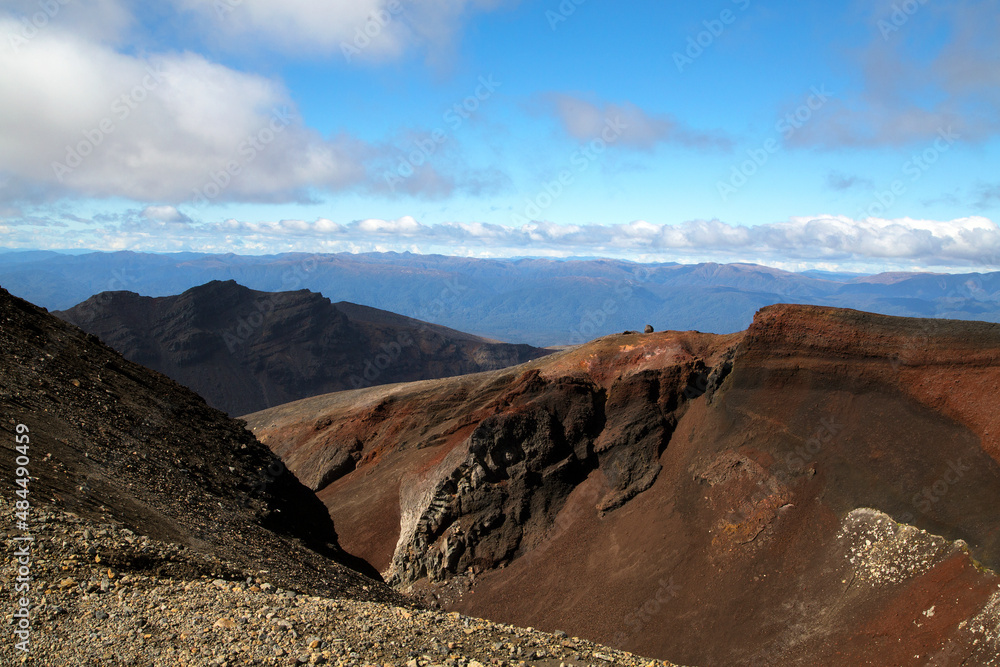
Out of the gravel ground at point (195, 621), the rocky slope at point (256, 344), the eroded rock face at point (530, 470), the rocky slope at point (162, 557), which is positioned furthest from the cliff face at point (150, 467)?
the rocky slope at point (256, 344)

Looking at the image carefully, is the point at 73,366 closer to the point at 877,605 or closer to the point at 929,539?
the point at 877,605

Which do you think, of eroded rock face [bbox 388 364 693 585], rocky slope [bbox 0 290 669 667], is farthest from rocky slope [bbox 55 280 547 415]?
rocky slope [bbox 0 290 669 667]

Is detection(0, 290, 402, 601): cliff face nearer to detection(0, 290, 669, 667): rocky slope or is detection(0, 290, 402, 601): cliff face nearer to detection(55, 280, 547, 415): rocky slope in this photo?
detection(0, 290, 669, 667): rocky slope

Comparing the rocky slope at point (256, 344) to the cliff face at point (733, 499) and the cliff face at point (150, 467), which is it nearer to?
the cliff face at point (733, 499)

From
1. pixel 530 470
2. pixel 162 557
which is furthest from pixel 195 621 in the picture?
pixel 530 470

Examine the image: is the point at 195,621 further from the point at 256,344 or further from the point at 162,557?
the point at 256,344
